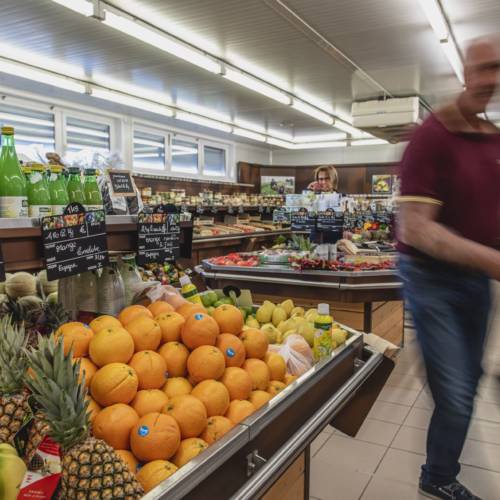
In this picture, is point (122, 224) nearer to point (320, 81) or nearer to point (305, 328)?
point (305, 328)

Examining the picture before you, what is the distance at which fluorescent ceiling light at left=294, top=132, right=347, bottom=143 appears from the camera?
1334 centimetres

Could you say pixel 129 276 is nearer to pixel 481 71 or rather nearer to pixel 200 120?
pixel 481 71

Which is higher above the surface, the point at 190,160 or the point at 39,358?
the point at 190,160

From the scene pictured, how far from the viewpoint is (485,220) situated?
1835 mm

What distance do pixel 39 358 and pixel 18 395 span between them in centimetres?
16

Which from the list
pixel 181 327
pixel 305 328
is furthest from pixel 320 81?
pixel 181 327

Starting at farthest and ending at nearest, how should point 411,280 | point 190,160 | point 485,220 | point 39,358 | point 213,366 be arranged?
point 190,160 < point 411,280 < point 485,220 < point 213,366 < point 39,358

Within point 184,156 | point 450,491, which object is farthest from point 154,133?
point 450,491

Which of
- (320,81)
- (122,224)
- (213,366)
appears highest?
(320,81)

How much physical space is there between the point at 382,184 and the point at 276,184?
300 cm

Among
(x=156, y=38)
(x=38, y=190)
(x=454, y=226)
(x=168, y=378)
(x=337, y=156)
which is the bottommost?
(x=168, y=378)

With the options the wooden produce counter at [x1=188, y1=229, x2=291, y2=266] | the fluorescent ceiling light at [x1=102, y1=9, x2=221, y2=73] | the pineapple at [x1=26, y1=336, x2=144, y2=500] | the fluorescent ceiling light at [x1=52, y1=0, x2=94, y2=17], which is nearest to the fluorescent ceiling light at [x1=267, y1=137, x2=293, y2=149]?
the wooden produce counter at [x1=188, y1=229, x2=291, y2=266]

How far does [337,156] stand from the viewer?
15.0 m

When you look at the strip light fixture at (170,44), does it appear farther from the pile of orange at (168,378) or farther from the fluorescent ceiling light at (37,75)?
the pile of orange at (168,378)
